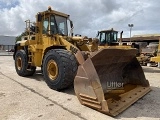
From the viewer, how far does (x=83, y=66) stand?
4227 millimetres

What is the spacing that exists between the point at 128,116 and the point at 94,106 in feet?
2.27

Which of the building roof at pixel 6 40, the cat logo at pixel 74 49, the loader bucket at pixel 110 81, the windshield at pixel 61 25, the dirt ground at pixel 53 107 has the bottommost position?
the dirt ground at pixel 53 107

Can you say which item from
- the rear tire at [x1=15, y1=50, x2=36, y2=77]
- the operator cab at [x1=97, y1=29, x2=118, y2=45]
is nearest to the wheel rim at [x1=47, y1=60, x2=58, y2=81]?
the rear tire at [x1=15, y1=50, x2=36, y2=77]

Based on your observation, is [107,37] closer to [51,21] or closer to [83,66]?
[51,21]

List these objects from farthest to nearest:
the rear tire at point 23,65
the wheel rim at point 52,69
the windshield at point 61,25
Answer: the rear tire at point 23,65
the windshield at point 61,25
the wheel rim at point 52,69

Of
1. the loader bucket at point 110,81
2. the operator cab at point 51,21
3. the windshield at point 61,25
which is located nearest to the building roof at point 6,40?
the windshield at point 61,25

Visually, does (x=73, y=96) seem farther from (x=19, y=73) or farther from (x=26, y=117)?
(x=19, y=73)

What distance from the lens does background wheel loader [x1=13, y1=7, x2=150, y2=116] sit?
→ 4.14 metres

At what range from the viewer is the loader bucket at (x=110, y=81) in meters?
3.99

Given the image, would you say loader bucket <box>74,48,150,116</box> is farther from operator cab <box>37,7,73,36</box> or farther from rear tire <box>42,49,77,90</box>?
operator cab <box>37,7,73,36</box>

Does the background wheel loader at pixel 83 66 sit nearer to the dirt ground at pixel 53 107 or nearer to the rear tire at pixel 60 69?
the rear tire at pixel 60 69

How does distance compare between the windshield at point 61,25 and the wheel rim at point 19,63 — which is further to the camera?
the wheel rim at point 19,63

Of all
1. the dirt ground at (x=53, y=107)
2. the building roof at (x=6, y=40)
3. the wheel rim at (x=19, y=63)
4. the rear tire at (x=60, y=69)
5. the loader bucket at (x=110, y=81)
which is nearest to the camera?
the dirt ground at (x=53, y=107)

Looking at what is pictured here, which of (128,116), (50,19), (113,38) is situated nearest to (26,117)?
(128,116)
